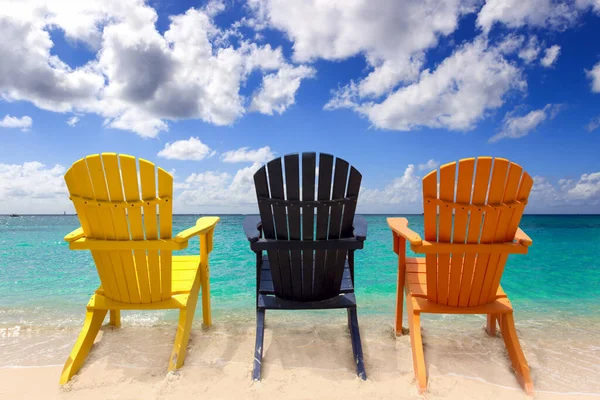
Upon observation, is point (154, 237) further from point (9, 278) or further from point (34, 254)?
point (34, 254)

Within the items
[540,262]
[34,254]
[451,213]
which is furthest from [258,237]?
[34,254]

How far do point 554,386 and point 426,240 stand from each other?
129 centimetres

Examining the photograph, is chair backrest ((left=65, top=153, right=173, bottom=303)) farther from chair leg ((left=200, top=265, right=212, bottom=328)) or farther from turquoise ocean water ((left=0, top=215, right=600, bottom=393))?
turquoise ocean water ((left=0, top=215, right=600, bottom=393))

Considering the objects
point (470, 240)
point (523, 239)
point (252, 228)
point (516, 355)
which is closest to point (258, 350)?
point (252, 228)

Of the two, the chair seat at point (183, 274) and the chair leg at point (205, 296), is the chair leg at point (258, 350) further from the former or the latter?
the chair leg at point (205, 296)

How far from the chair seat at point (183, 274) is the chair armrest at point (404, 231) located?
5.60ft

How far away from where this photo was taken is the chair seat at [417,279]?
2619mm

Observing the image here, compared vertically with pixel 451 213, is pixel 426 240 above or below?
below

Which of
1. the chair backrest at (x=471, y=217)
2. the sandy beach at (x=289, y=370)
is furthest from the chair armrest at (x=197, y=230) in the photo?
the chair backrest at (x=471, y=217)

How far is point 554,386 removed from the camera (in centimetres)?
228

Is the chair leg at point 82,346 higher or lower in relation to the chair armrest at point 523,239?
lower

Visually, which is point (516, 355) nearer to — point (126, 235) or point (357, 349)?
point (357, 349)

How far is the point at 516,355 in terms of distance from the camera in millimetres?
2379

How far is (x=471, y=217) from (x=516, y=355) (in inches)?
40.9
